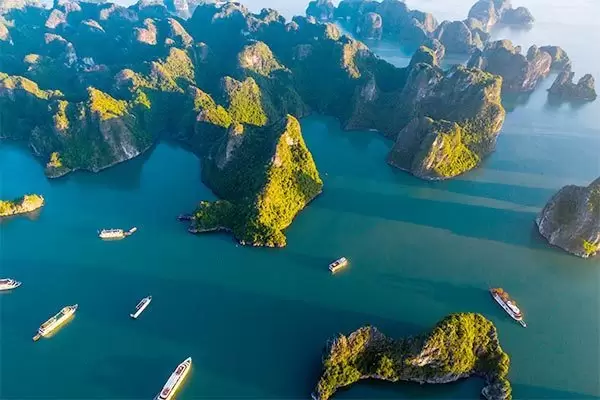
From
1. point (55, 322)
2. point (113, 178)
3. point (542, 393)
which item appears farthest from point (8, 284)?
point (542, 393)

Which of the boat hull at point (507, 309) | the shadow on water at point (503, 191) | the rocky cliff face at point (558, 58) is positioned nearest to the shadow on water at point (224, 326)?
the boat hull at point (507, 309)

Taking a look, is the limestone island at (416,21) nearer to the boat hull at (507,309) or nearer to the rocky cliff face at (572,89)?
the rocky cliff face at (572,89)

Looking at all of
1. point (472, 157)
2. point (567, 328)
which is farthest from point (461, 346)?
point (472, 157)

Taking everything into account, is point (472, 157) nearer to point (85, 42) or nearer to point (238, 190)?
point (238, 190)

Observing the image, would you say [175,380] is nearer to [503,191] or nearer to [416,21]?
[503,191]

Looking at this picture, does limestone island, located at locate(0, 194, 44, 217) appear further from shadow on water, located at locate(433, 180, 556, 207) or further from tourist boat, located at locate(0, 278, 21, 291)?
shadow on water, located at locate(433, 180, 556, 207)

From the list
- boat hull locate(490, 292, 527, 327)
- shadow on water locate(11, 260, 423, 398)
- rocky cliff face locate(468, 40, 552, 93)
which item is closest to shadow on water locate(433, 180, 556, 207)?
boat hull locate(490, 292, 527, 327)
